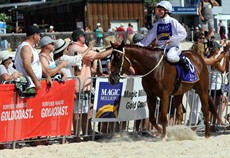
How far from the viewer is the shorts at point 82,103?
13094 mm

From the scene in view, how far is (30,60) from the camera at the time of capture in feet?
39.1

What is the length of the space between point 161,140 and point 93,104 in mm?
1443

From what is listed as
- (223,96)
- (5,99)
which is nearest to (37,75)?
(5,99)

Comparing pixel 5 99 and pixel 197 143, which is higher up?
pixel 5 99

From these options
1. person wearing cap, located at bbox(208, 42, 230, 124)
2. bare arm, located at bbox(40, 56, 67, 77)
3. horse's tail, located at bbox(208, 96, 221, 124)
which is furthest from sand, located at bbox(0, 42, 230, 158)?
person wearing cap, located at bbox(208, 42, 230, 124)

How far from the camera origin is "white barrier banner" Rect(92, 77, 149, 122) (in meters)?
13.2

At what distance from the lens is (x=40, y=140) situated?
1255cm

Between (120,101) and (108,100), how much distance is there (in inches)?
13.6

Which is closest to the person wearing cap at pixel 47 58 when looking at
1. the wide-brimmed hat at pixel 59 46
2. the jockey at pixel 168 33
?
the wide-brimmed hat at pixel 59 46

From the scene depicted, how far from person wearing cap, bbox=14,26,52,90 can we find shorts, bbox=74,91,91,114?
3.14 feet

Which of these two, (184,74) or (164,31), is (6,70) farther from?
(184,74)

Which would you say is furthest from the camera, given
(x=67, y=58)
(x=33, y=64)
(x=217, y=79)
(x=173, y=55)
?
(x=217, y=79)

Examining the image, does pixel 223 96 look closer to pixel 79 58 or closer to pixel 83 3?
pixel 79 58

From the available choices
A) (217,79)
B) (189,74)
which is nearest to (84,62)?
(189,74)
